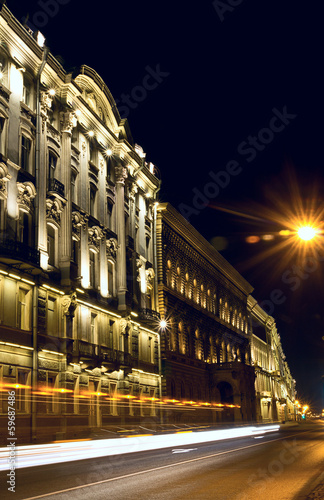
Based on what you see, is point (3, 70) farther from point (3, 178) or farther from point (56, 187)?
point (56, 187)

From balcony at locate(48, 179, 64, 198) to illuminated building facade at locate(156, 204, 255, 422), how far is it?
1726 centimetres

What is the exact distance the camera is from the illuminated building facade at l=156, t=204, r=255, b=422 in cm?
4950

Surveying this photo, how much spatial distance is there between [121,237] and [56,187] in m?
9.72

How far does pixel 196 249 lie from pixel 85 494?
48.6 m

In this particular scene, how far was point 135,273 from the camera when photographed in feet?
143

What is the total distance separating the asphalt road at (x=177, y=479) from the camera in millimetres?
11039

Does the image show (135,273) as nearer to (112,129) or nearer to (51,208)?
(112,129)

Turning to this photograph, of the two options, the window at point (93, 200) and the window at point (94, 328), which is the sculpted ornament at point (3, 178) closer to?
the window at point (93, 200)

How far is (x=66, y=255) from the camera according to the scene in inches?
1273

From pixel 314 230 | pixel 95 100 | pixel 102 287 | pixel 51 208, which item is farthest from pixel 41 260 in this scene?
pixel 314 230

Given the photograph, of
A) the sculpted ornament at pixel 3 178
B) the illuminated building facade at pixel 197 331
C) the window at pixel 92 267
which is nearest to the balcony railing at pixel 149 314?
the illuminated building facade at pixel 197 331

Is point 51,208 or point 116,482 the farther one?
point 51,208

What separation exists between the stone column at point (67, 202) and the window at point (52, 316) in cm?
116

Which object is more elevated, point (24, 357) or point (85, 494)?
point (24, 357)
